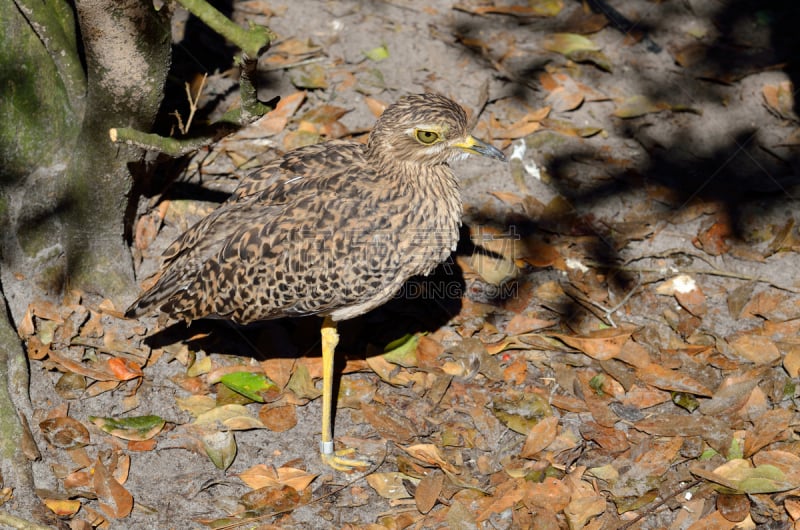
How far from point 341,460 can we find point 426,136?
69.8 inches

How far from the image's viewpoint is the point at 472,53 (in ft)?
22.2

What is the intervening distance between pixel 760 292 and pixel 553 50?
263cm

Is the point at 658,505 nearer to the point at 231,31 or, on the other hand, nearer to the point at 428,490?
the point at 428,490

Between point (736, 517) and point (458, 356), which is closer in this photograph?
point (736, 517)

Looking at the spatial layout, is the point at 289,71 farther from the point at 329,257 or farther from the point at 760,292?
the point at 760,292

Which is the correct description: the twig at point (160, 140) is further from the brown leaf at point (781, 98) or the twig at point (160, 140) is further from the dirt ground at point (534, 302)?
the brown leaf at point (781, 98)

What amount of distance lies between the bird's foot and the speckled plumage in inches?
28.3

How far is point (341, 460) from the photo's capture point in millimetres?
4539

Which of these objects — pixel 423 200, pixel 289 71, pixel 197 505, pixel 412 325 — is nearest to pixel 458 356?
pixel 412 325

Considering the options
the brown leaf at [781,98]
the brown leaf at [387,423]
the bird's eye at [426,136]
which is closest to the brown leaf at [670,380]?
the brown leaf at [387,423]

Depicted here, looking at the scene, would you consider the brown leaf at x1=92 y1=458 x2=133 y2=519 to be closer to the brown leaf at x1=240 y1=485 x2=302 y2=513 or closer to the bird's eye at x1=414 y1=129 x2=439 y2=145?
the brown leaf at x1=240 y1=485 x2=302 y2=513

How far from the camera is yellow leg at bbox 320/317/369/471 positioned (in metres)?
4.54

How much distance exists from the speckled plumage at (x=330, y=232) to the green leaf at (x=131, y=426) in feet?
1.94

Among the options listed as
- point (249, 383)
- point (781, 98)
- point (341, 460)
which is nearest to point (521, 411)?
point (341, 460)
